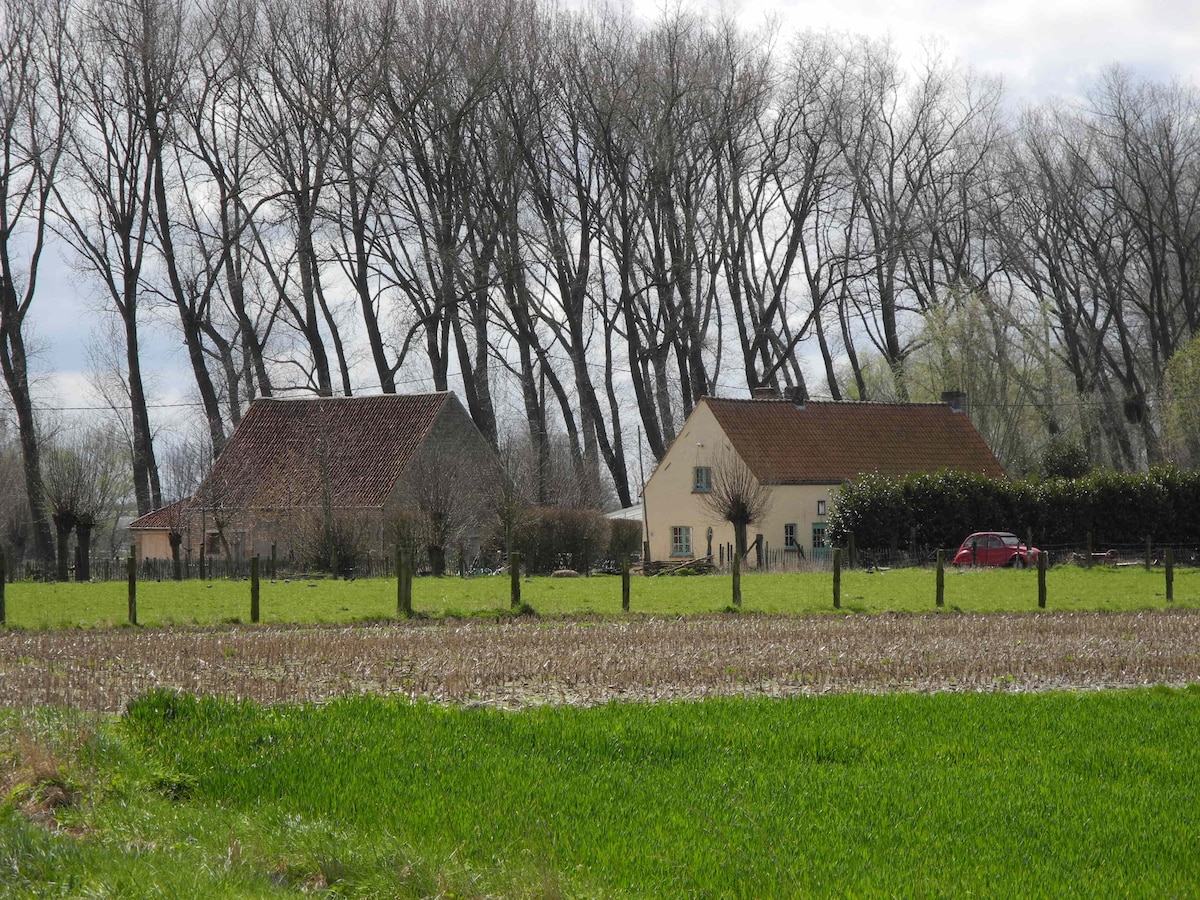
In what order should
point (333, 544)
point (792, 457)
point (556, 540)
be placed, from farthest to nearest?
point (792, 457), point (556, 540), point (333, 544)

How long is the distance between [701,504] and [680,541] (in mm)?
1943

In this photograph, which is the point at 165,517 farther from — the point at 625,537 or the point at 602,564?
the point at 625,537

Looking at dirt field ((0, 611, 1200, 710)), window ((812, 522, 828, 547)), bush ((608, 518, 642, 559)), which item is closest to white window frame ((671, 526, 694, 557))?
bush ((608, 518, 642, 559))

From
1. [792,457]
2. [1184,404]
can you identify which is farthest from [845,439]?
[1184,404]

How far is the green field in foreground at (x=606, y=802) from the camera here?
6297 mm

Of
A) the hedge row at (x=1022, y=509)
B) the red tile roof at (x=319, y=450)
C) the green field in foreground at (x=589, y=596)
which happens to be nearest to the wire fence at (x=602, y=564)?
the hedge row at (x=1022, y=509)

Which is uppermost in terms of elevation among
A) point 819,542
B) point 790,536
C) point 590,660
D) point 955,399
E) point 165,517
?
point 955,399

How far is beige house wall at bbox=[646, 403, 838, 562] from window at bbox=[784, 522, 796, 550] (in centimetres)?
13

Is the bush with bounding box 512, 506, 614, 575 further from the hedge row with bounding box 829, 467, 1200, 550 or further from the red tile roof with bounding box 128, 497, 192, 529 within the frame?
the red tile roof with bounding box 128, 497, 192, 529

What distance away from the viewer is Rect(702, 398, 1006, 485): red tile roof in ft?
165

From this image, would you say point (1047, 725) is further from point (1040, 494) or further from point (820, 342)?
point (820, 342)

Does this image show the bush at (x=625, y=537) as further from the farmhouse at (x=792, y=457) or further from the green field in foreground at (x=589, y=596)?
the green field in foreground at (x=589, y=596)

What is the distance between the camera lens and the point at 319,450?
4800 cm

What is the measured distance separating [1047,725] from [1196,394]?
4636 centimetres
